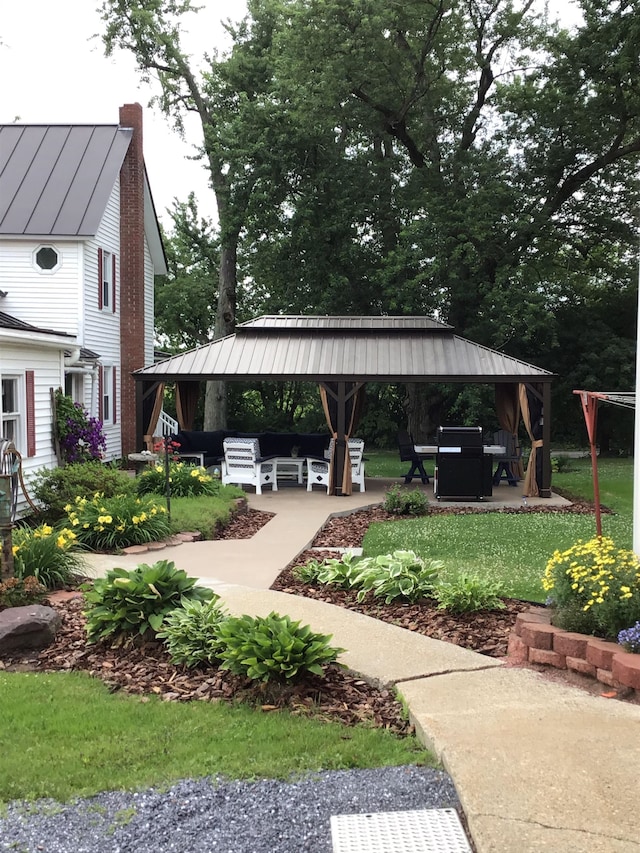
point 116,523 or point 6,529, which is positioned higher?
point 6,529

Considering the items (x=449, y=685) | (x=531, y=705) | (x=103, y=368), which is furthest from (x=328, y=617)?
(x=103, y=368)

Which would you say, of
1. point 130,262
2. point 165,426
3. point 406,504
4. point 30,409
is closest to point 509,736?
point 406,504

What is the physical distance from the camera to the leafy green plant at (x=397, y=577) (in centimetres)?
676

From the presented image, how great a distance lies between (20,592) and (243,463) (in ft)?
29.2

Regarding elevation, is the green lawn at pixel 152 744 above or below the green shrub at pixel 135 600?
below

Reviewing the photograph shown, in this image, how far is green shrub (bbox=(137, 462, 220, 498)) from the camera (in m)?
12.2

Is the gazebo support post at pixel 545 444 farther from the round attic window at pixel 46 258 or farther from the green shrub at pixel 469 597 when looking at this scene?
the round attic window at pixel 46 258

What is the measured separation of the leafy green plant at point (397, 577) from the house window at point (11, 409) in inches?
250

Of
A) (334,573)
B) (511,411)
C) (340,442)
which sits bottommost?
(334,573)

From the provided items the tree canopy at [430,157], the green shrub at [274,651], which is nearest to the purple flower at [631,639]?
the green shrub at [274,651]

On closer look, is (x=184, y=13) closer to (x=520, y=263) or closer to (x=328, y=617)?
(x=520, y=263)

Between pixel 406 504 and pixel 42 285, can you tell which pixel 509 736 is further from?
pixel 42 285

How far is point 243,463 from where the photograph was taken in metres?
15.1

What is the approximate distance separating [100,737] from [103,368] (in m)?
14.8
